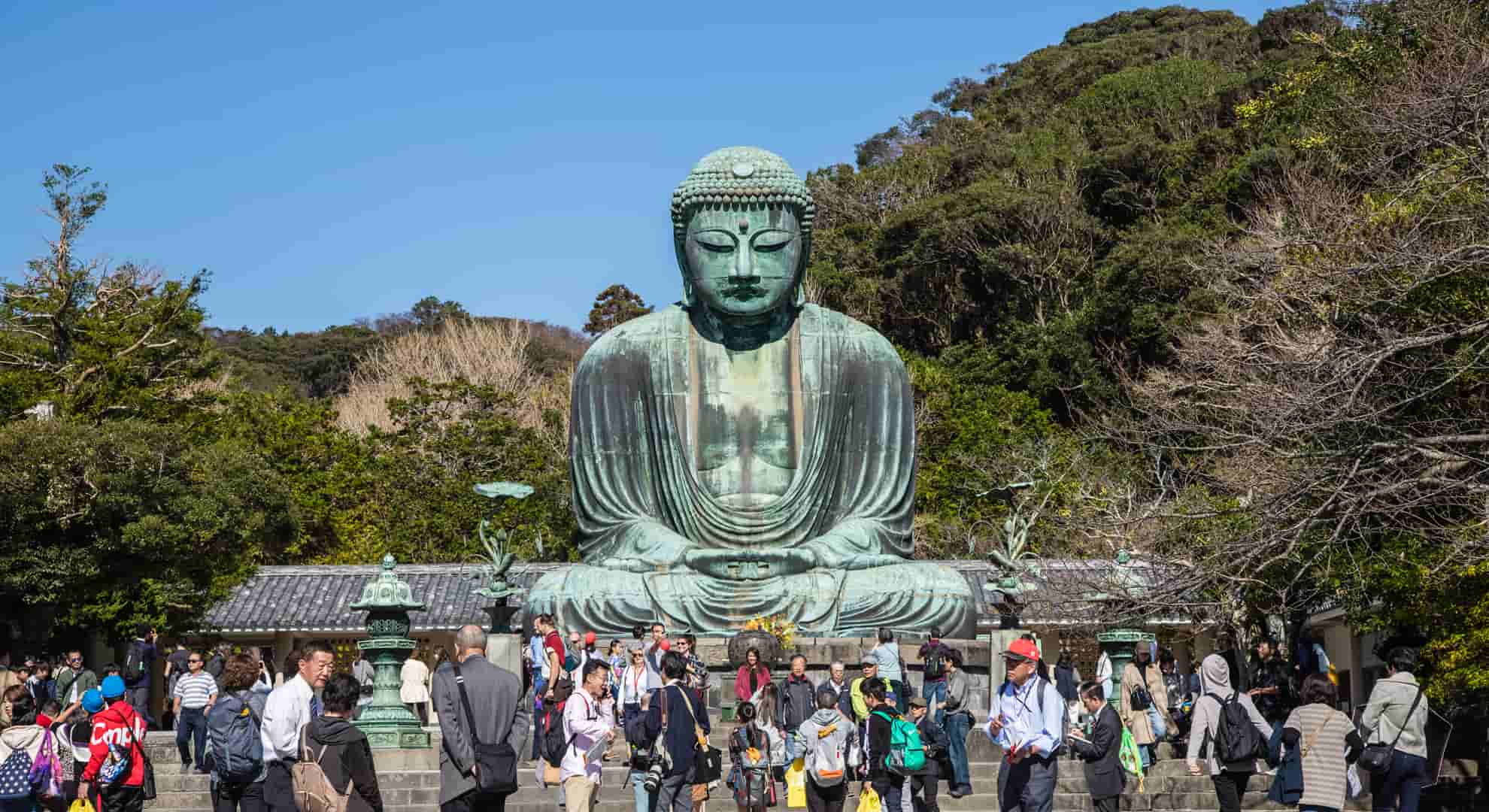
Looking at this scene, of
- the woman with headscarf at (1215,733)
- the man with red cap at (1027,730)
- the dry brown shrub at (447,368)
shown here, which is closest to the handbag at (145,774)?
the man with red cap at (1027,730)

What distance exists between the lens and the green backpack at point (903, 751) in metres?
10.8

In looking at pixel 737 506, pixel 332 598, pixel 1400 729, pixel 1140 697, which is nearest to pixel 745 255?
pixel 737 506

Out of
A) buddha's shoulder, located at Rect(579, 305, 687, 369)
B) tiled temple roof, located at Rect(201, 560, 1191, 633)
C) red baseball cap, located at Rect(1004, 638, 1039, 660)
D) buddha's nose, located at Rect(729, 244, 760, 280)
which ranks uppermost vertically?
buddha's nose, located at Rect(729, 244, 760, 280)

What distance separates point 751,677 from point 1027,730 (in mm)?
4443

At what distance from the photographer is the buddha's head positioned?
1694 cm

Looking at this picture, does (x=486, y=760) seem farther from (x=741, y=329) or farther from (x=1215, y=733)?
(x=741, y=329)

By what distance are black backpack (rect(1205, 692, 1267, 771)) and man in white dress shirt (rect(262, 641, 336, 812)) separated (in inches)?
199

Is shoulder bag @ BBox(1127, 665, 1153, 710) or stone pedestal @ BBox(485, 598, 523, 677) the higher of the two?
stone pedestal @ BBox(485, 598, 523, 677)

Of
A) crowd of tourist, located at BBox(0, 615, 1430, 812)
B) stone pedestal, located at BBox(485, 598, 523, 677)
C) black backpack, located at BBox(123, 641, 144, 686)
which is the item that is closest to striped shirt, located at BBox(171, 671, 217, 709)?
crowd of tourist, located at BBox(0, 615, 1430, 812)

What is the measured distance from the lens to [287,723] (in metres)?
9.12

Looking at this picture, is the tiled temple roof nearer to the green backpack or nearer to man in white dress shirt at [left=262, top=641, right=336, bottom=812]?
the green backpack

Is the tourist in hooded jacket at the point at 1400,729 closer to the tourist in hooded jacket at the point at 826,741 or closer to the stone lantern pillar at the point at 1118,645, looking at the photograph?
the tourist in hooded jacket at the point at 826,741

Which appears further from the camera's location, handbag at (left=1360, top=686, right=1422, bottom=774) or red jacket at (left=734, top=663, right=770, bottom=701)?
red jacket at (left=734, top=663, right=770, bottom=701)

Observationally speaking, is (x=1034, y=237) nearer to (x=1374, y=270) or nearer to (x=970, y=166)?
(x=970, y=166)
